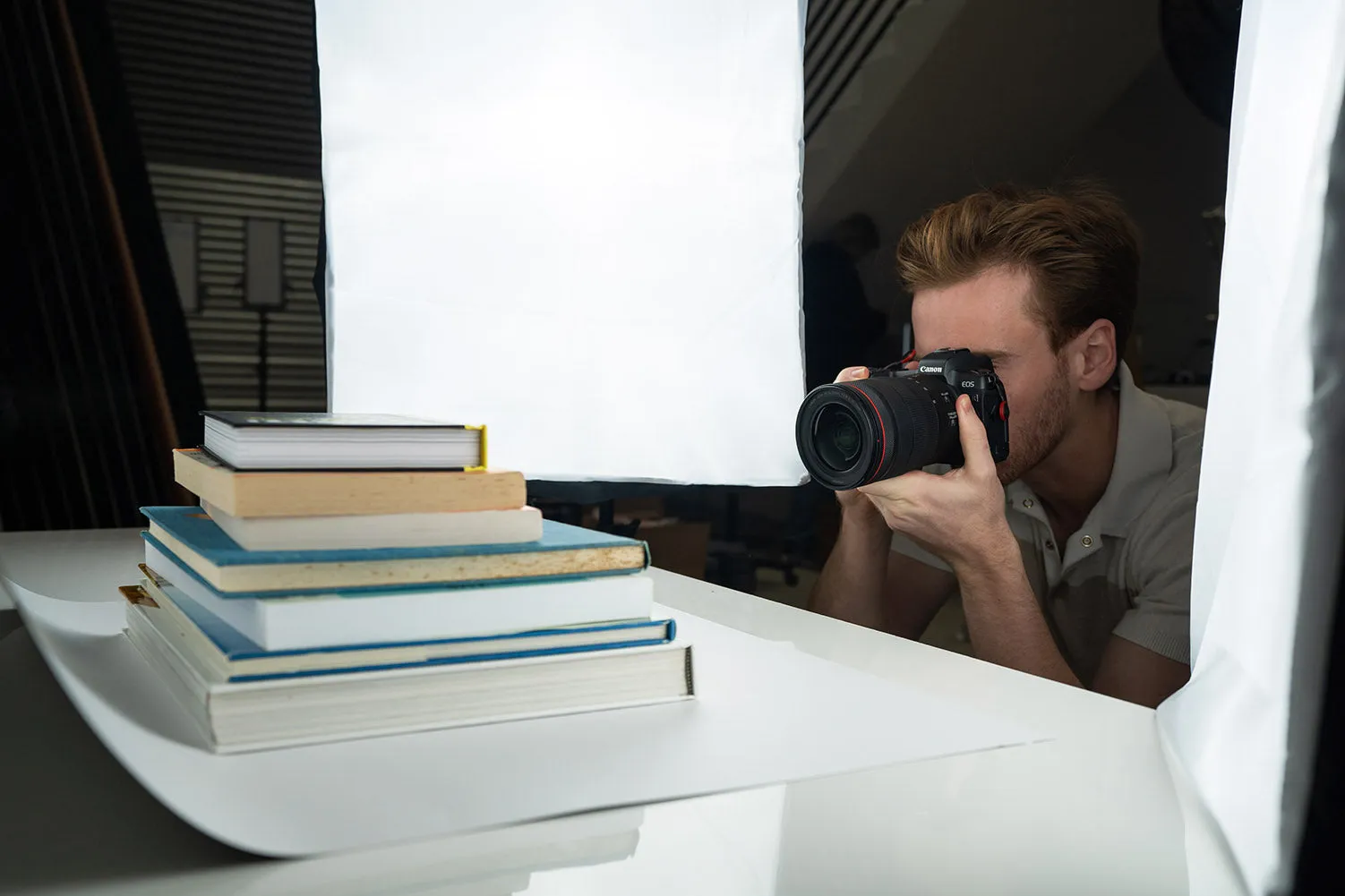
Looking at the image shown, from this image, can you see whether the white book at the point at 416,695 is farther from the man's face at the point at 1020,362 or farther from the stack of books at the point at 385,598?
the man's face at the point at 1020,362

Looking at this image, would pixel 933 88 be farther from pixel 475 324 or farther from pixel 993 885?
pixel 993 885

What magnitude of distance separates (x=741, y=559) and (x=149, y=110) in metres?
1.08

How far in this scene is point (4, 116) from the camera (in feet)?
4.86

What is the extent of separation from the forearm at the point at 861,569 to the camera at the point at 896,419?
0.71 feet

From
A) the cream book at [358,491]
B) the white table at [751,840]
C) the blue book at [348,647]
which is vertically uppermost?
the cream book at [358,491]

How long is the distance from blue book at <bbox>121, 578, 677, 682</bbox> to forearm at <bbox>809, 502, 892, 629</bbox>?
75 cm

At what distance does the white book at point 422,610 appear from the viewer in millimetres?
424

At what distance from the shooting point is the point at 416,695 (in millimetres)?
456

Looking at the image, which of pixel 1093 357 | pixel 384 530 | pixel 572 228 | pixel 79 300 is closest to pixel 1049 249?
pixel 1093 357

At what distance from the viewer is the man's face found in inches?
46.9

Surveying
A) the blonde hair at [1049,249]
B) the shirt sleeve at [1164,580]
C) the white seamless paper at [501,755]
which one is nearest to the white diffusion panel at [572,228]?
the blonde hair at [1049,249]

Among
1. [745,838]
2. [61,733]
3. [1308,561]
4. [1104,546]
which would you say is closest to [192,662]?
[61,733]

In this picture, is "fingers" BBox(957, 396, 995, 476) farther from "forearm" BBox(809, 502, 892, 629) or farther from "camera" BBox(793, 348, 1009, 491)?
"forearm" BBox(809, 502, 892, 629)

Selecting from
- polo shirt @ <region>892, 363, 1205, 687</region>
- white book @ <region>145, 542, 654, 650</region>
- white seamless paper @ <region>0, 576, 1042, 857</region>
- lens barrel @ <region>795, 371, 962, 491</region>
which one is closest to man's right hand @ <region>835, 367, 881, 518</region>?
polo shirt @ <region>892, 363, 1205, 687</region>
